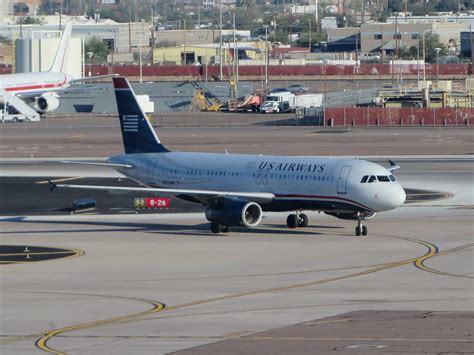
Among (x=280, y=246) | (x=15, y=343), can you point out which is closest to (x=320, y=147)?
(x=280, y=246)

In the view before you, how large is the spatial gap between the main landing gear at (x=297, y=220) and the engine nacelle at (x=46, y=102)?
101586 mm

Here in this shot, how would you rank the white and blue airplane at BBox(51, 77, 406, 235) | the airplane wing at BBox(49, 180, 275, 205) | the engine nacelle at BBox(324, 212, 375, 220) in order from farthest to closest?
the airplane wing at BBox(49, 180, 275, 205), the engine nacelle at BBox(324, 212, 375, 220), the white and blue airplane at BBox(51, 77, 406, 235)

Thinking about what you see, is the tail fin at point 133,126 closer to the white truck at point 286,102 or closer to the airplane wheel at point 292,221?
the airplane wheel at point 292,221

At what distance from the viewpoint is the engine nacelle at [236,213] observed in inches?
2244

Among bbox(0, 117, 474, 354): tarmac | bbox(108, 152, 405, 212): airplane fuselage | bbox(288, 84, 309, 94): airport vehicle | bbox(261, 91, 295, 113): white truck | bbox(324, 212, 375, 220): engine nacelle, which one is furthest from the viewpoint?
bbox(288, 84, 309, 94): airport vehicle

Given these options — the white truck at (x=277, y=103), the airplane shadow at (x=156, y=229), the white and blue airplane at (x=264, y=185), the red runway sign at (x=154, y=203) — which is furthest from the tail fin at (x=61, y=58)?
the white and blue airplane at (x=264, y=185)

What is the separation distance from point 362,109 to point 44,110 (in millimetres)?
42300

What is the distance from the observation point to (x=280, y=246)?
53594mm

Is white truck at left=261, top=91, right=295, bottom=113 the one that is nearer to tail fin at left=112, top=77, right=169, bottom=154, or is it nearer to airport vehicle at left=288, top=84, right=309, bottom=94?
airport vehicle at left=288, top=84, right=309, bottom=94

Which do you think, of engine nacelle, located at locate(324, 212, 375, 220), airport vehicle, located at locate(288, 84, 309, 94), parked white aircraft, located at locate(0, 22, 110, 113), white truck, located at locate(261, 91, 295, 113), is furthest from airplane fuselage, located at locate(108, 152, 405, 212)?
airport vehicle, located at locate(288, 84, 309, 94)

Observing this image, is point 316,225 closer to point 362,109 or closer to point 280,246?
point 280,246

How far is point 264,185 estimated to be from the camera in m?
58.8

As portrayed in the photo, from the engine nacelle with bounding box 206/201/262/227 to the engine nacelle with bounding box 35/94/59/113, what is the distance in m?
102

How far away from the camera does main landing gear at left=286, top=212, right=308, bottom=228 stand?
5969 cm
